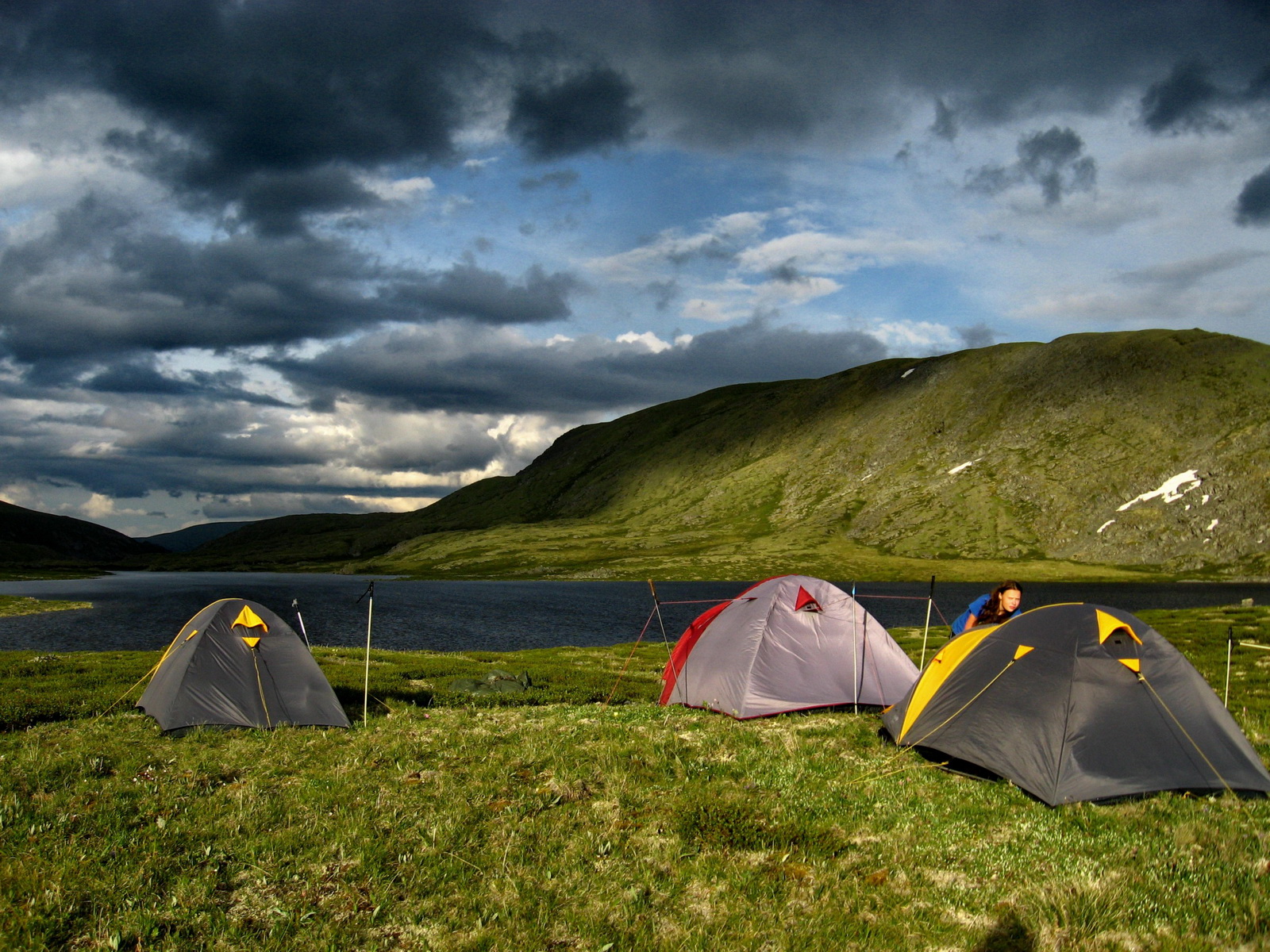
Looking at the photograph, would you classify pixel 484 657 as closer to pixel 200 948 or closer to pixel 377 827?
pixel 377 827

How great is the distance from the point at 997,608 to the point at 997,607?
0.06 ft

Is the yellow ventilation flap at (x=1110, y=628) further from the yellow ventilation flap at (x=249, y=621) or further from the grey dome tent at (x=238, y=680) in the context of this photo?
the yellow ventilation flap at (x=249, y=621)

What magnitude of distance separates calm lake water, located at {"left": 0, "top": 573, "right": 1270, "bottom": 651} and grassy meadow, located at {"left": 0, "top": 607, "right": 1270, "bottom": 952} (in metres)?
16.7

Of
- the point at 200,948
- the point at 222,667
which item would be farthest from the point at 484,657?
the point at 200,948

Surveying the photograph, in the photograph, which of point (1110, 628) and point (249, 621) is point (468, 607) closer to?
point (249, 621)

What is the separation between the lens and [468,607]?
355 ft

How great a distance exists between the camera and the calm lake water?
69.1 metres

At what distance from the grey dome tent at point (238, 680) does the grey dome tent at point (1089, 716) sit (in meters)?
14.5

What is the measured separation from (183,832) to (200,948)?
3406mm

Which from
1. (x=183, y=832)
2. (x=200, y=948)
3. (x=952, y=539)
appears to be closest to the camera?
(x=200, y=948)

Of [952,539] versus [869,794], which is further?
[952,539]

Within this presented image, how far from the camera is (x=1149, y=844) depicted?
10469 mm

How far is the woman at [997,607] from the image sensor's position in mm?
17156

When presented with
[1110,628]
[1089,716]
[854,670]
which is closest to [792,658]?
[854,670]
